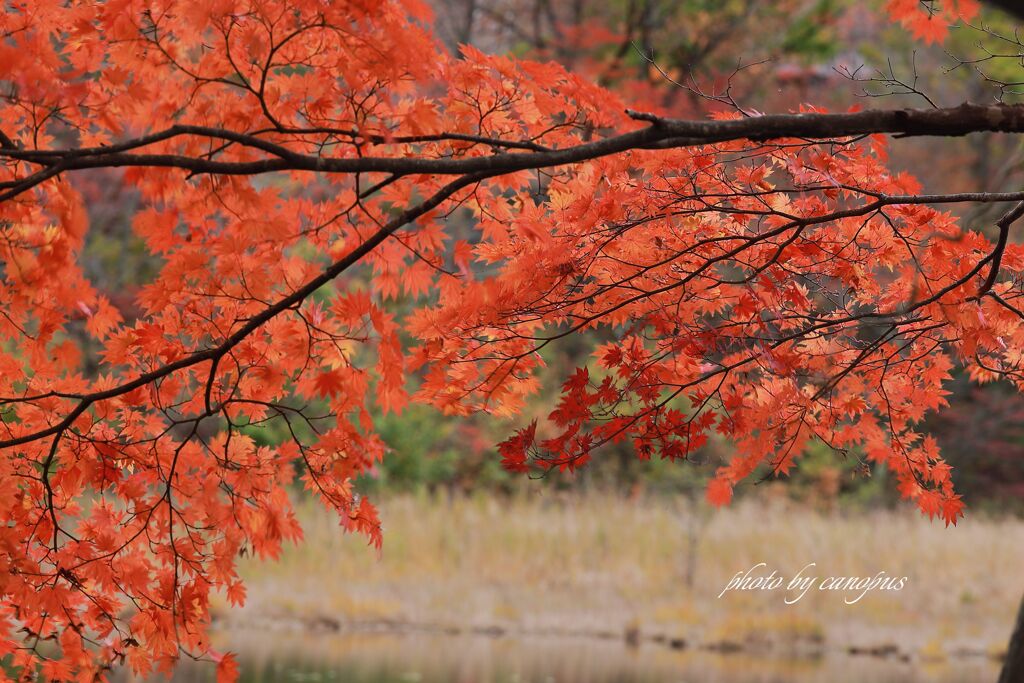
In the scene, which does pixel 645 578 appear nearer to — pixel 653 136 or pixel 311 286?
pixel 311 286

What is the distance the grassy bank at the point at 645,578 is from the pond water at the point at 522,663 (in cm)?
28

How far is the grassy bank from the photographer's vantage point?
8.73 meters

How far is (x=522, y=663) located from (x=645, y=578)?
1862 millimetres

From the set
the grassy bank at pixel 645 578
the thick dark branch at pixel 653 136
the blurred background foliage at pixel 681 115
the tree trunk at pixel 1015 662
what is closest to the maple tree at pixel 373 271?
the thick dark branch at pixel 653 136

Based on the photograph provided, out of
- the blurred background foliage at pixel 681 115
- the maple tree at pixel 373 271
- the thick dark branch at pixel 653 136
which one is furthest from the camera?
the blurred background foliage at pixel 681 115

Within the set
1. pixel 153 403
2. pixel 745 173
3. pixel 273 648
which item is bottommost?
pixel 273 648

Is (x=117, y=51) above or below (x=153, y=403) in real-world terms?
above

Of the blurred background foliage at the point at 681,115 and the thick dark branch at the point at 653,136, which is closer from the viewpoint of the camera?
the thick dark branch at the point at 653,136

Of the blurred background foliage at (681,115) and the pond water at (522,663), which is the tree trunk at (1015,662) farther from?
the blurred background foliage at (681,115)

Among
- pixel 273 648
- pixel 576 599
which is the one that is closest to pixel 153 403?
pixel 273 648

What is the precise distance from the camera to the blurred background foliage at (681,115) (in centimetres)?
1238

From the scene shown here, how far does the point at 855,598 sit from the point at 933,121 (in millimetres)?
7609

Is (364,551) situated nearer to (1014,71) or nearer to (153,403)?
(153,403)

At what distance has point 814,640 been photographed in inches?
338
